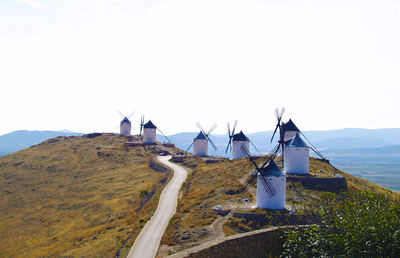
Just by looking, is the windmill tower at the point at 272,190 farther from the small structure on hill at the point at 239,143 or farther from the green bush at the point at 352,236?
the small structure on hill at the point at 239,143

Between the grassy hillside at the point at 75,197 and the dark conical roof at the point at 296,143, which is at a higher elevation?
the dark conical roof at the point at 296,143

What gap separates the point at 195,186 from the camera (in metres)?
48.2

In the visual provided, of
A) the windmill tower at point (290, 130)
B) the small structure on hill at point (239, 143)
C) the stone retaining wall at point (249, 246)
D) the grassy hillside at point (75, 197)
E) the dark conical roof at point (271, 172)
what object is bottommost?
the grassy hillside at point (75, 197)

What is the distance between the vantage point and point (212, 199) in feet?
134

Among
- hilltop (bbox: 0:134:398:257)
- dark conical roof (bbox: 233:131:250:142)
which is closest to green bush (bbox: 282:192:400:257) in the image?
hilltop (bbox: 0:134:398:257)

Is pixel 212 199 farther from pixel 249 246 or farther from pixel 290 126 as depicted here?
pixel 290 126

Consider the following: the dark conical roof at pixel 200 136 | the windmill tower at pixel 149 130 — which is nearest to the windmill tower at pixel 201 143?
the dark conical roof at pixel 200 136

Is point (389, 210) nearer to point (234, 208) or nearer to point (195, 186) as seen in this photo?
point (234, 208)

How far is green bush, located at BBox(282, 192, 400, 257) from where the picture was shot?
1823 cm

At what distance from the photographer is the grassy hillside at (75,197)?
39812mm

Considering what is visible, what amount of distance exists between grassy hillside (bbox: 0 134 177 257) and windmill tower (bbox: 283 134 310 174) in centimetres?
1702

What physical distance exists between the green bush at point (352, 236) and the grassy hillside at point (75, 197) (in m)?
15.4

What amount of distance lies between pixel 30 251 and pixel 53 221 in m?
10.9

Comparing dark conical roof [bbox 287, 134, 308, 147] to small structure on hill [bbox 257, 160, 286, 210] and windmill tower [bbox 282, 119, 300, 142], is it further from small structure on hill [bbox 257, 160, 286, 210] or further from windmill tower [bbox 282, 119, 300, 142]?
small structure on hill [bbox 257, 160, 286, 210]
